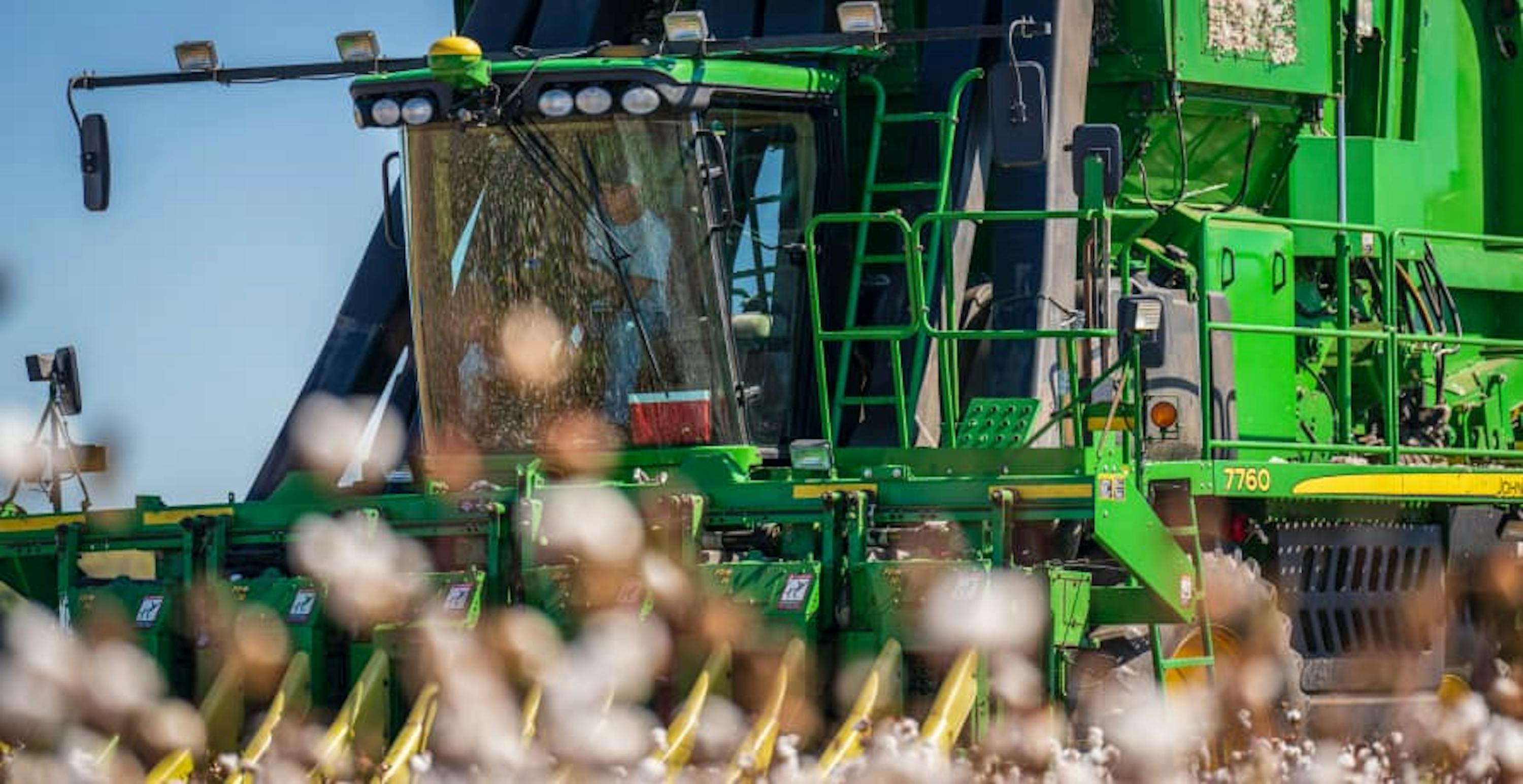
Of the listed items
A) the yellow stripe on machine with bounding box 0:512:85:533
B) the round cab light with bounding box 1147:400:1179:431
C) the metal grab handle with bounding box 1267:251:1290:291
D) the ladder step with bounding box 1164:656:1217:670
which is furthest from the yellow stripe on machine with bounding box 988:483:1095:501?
the yellow stripe on machine with bounding box 0:512:85:533

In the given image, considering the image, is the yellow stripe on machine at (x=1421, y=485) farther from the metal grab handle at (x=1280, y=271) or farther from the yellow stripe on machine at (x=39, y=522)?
the yellow stripe on machine at (x=39, y=522)

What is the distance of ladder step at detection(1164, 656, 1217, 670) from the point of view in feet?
31.8

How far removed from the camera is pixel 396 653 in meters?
10.1

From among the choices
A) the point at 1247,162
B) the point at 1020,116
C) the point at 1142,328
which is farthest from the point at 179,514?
the point at 1247,162

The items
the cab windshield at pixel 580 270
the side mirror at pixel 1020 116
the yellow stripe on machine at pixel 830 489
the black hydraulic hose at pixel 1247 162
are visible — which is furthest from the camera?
the black hydraulic hose at pixel 1247 162

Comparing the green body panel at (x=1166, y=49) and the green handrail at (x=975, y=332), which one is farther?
the green body panel at (x=1166, y=49)

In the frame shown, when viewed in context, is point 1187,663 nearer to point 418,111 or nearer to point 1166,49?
point 1166,49

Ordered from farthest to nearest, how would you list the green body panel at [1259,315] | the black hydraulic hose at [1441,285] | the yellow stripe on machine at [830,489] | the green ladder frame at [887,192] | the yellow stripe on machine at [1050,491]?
1. the black hydraulic hose at [1441,285]
2. the green body panel at [1259,315]
3. the green ladder frame at [887,192]
4. the yellow stripe on machine at [830,489]
5. the yellow stripe on machine at [1050,491]

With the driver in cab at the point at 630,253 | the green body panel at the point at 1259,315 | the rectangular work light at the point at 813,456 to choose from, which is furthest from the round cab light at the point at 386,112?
the green body panel at the point at 1259,315

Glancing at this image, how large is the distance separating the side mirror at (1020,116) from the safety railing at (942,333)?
1.02ft

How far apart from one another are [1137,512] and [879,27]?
2.22 metres

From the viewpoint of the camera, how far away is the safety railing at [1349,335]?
34.2ft

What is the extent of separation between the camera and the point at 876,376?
11.1 m

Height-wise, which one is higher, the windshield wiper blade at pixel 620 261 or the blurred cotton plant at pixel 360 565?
the windshield wiper blade at pixel 620 261
